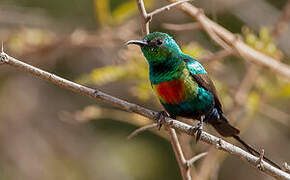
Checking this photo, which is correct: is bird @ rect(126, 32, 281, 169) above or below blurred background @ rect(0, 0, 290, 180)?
below

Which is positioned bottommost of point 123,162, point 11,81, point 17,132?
point 123,162

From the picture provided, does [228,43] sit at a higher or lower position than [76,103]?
lower

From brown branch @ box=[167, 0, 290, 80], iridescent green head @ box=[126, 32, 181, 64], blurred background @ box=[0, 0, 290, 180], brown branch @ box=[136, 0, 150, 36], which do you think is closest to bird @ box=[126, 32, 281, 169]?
iridescent green head @ box=[126, 32, 181, 64]

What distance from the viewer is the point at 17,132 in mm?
7457

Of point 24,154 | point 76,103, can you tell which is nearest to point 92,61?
point 76,103

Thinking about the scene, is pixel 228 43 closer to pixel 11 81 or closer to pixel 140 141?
pixel 140 141

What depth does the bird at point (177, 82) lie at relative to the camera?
4.07 metres

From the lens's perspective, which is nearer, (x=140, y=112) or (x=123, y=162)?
(x=140, y=112)

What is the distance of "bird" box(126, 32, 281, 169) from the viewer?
4070 mm

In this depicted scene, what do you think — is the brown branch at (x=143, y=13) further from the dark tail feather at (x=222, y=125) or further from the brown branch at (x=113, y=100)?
the dark tail feather at (x=222, y=125)

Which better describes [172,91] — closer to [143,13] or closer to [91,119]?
[143,13]

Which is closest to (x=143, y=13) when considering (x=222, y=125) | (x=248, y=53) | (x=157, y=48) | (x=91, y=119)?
(x=157, y=48)

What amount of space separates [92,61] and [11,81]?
4.25 feet

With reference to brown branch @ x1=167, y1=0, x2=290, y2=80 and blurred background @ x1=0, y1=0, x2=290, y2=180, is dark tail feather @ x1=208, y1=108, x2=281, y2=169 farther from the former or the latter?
blurred background @ x1=0, y1=0, x2=290, y2=180
